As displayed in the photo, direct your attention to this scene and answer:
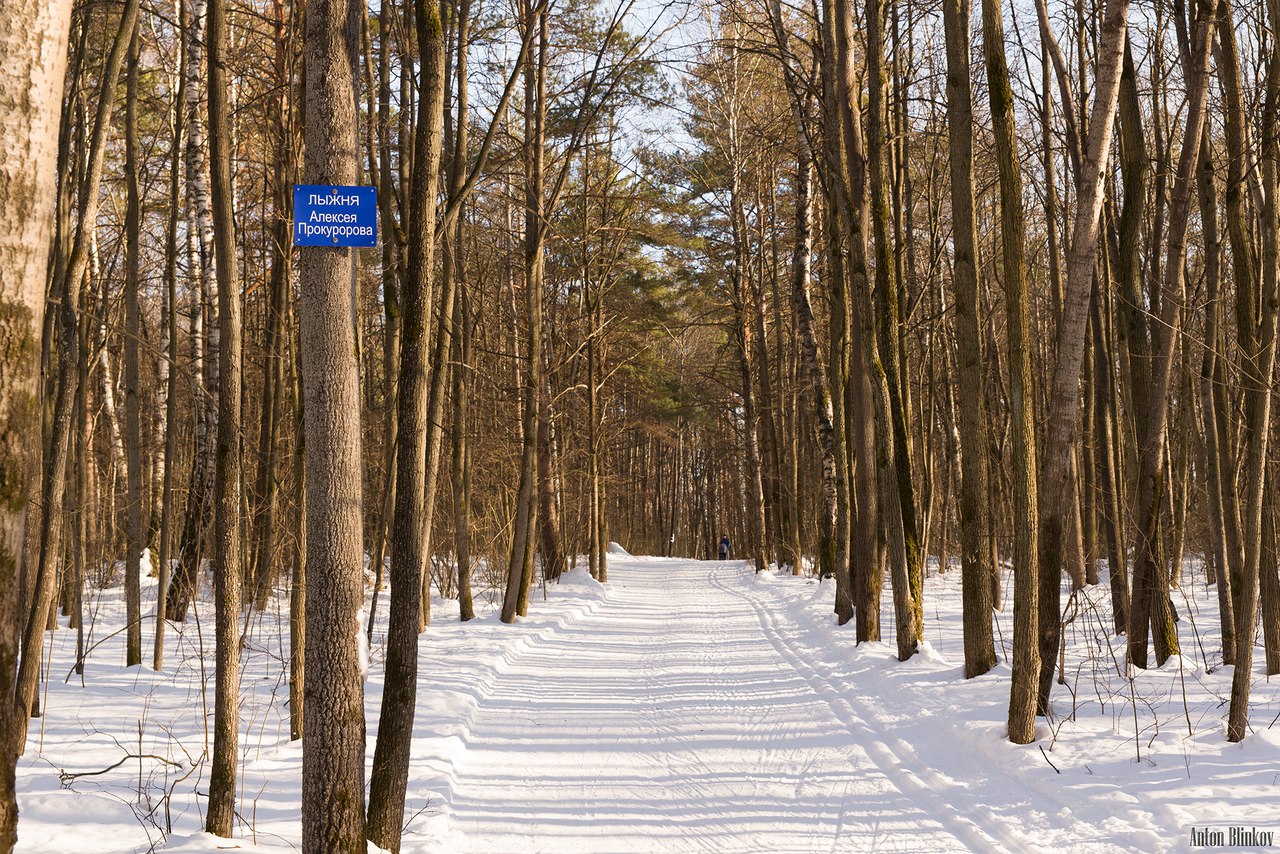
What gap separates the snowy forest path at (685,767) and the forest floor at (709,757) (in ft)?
0.08

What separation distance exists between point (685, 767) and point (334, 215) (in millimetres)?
4603

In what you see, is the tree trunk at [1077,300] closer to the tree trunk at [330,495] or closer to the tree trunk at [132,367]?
the tree trunk at [330,495]

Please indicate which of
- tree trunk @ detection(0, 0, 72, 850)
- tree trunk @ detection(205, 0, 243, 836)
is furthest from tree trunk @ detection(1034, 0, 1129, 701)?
tree trunk @ detection(0, 0, 72, 850)

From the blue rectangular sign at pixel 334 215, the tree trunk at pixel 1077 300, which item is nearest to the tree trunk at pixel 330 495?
the blue rectangular sign at pixel 334 215

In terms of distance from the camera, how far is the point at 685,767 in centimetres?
677

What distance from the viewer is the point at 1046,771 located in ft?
20.5

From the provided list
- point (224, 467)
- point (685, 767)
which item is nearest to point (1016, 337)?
point (685, 767)

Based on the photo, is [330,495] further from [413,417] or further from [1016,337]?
[1016,337]

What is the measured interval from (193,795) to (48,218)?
15.0 feet

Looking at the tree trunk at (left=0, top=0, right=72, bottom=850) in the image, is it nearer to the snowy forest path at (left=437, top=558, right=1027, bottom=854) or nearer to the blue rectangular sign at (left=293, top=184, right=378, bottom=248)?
the blue rectangular sign at (left=293, top=184, right=378, bottom=248)

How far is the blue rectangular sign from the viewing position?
4.36 meters

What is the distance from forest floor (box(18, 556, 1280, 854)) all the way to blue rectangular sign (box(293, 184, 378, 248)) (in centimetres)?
257

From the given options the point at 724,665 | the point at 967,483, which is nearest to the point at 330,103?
the point at 967,483

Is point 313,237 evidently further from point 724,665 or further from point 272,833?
point 724,665
